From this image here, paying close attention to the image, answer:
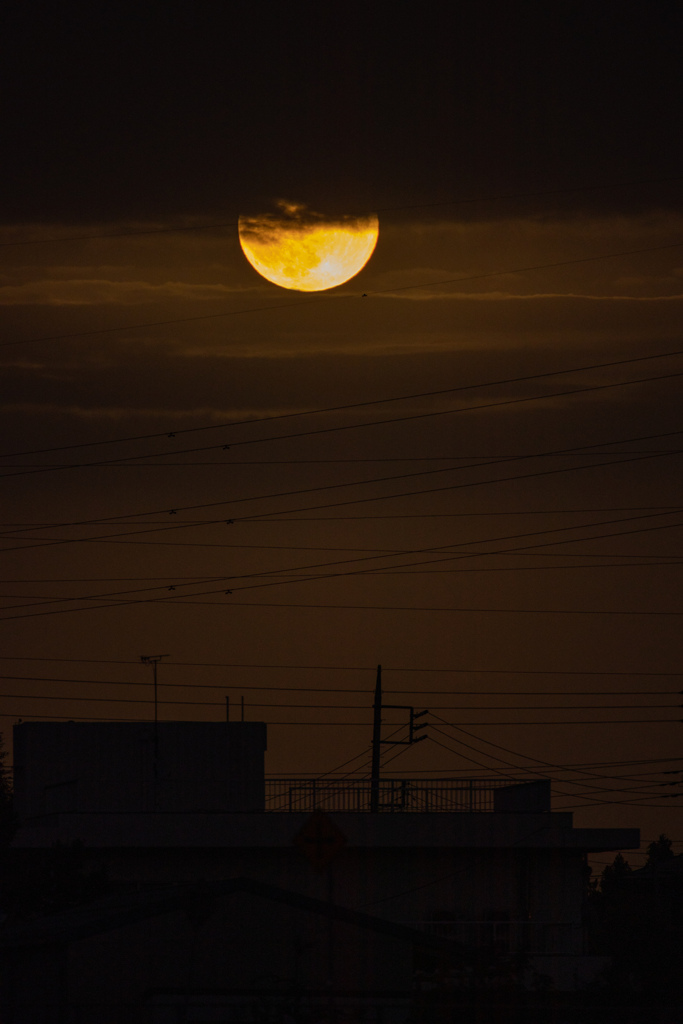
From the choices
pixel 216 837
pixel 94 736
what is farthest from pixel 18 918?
pixel 94 736

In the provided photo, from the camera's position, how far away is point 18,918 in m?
30.8

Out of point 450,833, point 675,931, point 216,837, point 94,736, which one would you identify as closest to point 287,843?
point 216,837

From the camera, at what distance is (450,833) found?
125 ft

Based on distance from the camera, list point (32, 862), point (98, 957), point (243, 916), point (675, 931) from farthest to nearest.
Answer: point (675, 931), point (32, 862), point (243, 916), point (98, 957)

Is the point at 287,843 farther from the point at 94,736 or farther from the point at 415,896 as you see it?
the point at 94,736

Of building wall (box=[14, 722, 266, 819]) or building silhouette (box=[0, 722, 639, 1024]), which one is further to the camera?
building wall (box=[14, 722, 266, 819])

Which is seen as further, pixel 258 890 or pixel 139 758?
pixel 139 758

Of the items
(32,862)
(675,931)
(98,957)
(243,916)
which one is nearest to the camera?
(98,957)

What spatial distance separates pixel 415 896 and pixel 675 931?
58.6 feet

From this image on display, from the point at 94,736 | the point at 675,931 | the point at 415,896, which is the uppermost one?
the point at 94,736

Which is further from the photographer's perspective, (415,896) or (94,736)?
(94,736)

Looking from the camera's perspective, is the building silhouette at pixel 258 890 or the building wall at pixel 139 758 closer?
the building silhouette at pixel 258 890

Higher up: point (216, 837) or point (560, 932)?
point (216, 837)

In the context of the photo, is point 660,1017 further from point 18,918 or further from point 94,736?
point 94,736
